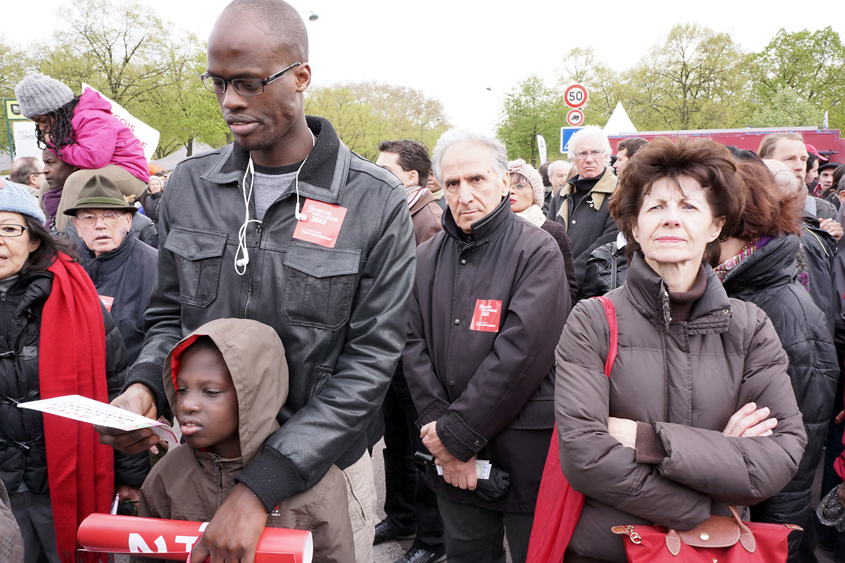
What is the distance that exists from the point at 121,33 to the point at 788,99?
109 feet

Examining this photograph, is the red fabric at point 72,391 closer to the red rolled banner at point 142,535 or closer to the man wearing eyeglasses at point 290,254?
the man wearing eyeglasses at point 290,254

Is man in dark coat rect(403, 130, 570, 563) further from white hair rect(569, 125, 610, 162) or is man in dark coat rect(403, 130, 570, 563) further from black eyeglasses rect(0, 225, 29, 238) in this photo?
white hair rect(569, 125, 610, 162)

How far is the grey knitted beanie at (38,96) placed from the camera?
169 inches

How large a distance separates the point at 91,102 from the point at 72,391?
9.08 ft

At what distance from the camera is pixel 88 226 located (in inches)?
154

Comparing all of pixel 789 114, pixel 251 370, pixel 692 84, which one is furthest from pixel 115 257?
pixel 692 84

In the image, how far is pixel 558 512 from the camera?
2072 mm

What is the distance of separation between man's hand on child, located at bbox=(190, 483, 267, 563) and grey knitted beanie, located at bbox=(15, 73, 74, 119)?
12.9ft

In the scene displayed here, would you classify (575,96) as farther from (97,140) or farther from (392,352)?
(392,352)

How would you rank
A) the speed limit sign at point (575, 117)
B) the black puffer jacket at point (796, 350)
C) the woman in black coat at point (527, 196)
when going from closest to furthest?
the black puffer jacket at point (796, 350) → the woman in black coat at point (527, 196) → the speed limit sign at point (575, 117)

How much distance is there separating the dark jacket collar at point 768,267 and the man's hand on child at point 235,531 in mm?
2429

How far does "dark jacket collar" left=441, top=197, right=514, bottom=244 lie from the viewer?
289cm

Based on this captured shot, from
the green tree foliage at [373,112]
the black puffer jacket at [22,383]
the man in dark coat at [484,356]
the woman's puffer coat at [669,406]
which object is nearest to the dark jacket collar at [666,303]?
the woman's puffer coat at [669,406]

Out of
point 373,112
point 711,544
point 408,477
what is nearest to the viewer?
point 711,544
